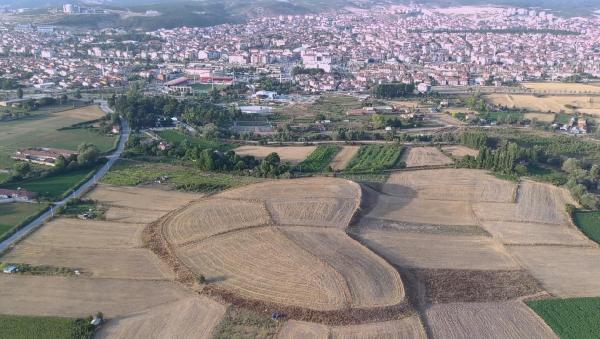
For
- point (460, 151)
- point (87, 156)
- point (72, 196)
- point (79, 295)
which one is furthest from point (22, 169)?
point (460, 151)

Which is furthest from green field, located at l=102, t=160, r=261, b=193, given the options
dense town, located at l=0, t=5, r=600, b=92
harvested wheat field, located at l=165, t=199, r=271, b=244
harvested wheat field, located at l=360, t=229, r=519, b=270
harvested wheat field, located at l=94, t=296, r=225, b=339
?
dense town, located at l=0, t=5, r=600, b=92

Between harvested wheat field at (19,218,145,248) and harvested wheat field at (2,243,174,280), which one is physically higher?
harvested wheat field at (19,218,145,248)

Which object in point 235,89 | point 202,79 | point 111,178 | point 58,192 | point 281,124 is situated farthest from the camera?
point 202,79

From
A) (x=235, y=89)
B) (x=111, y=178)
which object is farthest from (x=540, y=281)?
(x=235, y=89)

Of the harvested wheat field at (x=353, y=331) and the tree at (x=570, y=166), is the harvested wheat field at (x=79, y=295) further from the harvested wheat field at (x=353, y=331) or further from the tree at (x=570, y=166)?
the tree at (x=570, y=166)

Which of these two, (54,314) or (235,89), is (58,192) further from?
(235,89)

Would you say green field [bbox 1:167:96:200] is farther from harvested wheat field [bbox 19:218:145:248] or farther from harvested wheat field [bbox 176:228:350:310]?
harvested wheat field [bbox 176:228:350:310]
